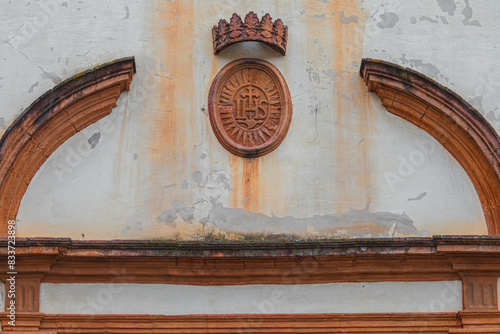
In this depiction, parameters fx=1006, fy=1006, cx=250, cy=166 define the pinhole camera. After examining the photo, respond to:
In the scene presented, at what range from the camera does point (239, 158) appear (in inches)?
374

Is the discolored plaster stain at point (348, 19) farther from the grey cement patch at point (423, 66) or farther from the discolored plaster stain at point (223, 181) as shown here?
the discolored plaster stain at point (223, 181)

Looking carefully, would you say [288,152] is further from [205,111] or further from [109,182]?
[109,182]

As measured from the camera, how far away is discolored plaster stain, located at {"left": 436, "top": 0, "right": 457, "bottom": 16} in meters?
9.88

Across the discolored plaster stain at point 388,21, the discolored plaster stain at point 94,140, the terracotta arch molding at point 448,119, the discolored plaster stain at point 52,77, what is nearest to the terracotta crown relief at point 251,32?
the terracotta arch molding at point 448,119

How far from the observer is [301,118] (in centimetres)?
962

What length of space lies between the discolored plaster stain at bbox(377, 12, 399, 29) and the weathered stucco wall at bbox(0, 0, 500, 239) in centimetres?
2

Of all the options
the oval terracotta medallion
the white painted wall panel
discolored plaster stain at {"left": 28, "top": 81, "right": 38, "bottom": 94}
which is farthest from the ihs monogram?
discolored plaster stain at {"left": 28, "top": 81, "right": 38, "bottom": 94}

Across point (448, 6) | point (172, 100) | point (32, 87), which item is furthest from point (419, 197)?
point (32, 87)

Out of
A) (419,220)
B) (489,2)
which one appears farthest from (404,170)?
(489,2)

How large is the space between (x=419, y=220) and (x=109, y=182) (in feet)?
9.58

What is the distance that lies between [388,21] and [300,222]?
2.20 meters

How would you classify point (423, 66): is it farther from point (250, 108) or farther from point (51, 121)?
point (51, 121)

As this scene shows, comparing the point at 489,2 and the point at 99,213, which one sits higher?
the point at 489,2

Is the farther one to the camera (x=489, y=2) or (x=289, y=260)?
(x=489, y=2)
